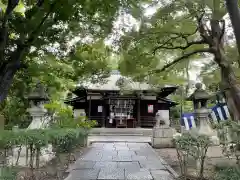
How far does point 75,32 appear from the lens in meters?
7.95

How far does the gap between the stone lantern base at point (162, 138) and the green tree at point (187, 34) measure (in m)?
3.93

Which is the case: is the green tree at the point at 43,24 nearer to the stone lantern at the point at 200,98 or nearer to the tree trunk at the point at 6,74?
the tree trunk at the point at 6,74

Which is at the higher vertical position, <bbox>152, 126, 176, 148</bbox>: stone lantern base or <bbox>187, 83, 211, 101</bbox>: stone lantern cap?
<bbox>187, 83, 211, 101</bbox>: stone lantern cap

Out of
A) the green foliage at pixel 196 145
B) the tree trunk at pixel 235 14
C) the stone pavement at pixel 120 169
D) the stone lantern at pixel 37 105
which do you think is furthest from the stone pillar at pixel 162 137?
the tree trunk at pixel 235 14

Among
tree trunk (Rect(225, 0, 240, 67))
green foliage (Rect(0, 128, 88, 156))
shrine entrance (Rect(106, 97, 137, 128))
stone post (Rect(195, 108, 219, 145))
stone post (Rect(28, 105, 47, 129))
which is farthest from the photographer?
shrine entrance (Rect(106, 97, 137, 128))

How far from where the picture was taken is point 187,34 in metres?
8.96

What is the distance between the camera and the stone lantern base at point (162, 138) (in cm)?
1275

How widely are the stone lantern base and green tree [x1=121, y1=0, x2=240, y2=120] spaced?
3.93m

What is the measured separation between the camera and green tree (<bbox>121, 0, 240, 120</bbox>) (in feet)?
21.8

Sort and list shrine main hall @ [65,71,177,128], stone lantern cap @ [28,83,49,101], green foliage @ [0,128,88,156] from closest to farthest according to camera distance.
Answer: green foliage @ [0,128,88,156] < stone lantern cap @ [28,83,49,101] < shrine main hall @ [65,71,177,128]

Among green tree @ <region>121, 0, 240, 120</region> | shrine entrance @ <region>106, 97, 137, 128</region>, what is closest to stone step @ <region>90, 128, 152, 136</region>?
shrine entrance @ <region>106, 97, 137, 128</region>

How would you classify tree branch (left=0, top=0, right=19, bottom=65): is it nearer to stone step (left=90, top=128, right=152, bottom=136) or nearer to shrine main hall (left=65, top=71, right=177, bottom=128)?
stone step (left=90, top=128, right=152, bottom=136)

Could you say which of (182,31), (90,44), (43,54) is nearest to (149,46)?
(182,31)

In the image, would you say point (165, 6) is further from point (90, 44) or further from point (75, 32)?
point (90, 44)
